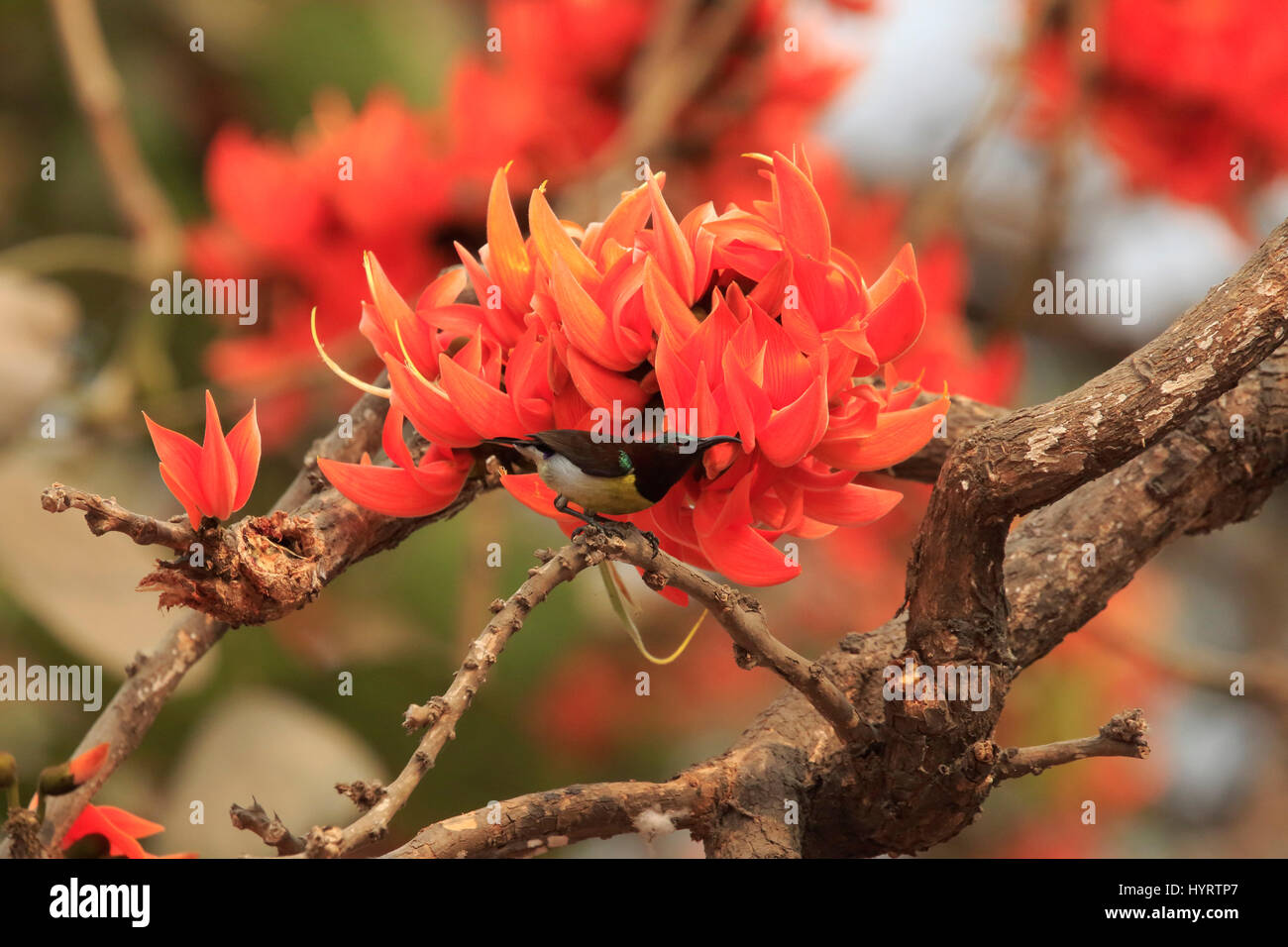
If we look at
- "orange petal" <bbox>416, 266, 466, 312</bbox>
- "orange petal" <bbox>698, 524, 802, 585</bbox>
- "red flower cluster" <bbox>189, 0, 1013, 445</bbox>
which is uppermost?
"red flower cluster" <bbox>189, 0, 1013, 445</bbox>

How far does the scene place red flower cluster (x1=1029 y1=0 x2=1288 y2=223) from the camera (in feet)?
2.18

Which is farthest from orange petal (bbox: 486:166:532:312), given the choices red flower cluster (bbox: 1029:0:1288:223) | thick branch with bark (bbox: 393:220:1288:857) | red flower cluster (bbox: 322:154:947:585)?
red flower cluster (bbox: 1029:0:1288:223)

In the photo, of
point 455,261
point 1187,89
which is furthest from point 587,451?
point 1187,89

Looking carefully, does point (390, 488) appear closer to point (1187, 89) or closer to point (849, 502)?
point (849, 502)

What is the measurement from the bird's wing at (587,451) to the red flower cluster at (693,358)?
0.8 inches

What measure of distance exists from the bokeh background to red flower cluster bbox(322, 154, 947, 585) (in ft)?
0.19

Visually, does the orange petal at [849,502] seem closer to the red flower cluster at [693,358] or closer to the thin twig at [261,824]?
the red flower cluster at [693,358]

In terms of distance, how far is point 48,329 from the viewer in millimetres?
634

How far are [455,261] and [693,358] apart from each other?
1.22 ft

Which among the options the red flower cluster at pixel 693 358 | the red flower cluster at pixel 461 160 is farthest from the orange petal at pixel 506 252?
the red flower cluster at pixel 461 160

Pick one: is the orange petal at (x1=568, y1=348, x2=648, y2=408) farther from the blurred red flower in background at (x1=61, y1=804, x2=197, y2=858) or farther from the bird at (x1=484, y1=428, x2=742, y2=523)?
the blurred red flower in background at (x1=61, y1=804, x2=197, y2=858)

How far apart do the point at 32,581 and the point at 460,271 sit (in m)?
0.38

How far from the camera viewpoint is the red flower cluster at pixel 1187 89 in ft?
2.18
